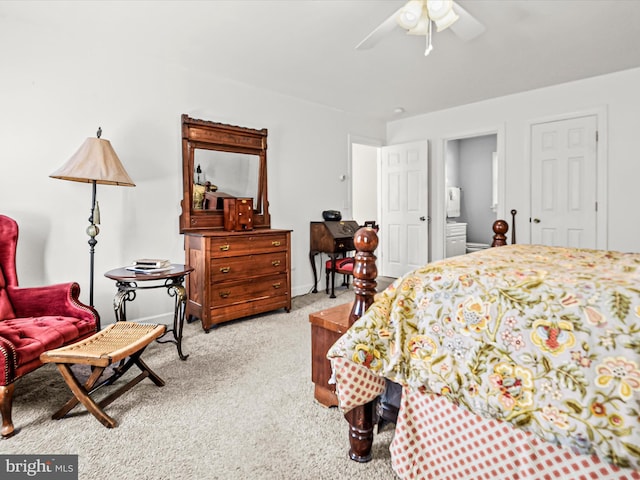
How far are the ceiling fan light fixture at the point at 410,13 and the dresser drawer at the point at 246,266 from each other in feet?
7.65

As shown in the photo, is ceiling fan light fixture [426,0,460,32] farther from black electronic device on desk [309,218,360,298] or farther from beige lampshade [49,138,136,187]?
black electronic device on desk [309,218,360,298]

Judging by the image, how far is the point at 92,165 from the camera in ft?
8.77

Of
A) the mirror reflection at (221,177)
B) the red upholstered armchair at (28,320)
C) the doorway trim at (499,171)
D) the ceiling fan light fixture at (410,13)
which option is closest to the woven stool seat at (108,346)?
the red upholstered armchair at (28,320)

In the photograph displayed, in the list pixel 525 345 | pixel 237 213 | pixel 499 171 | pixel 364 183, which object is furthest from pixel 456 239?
pixel 525 345

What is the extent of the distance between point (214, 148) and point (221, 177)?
0.30 meters

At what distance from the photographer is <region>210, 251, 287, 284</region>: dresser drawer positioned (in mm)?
3381

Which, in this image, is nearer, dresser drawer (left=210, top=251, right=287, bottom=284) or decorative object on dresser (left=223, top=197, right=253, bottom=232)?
dresser drawer (left=210, top=251, right=287, bottom=284)

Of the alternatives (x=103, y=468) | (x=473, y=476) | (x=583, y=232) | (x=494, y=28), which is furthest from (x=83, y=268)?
(x=583, y=232)

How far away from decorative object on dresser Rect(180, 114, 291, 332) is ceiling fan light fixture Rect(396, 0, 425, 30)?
2.19m

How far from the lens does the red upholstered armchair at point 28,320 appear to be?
1.78 m

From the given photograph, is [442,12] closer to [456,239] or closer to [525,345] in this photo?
[525,345]

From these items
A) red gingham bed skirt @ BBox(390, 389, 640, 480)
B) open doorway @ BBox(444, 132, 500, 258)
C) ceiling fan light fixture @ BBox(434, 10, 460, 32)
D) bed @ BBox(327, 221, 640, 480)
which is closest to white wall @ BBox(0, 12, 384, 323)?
ceiling fan light fixture @ BBox(434, 10, 460, 32)

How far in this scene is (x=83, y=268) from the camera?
10.3 feet

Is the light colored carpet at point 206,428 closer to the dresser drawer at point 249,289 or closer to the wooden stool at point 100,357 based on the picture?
the wooden stool at point 100,357
